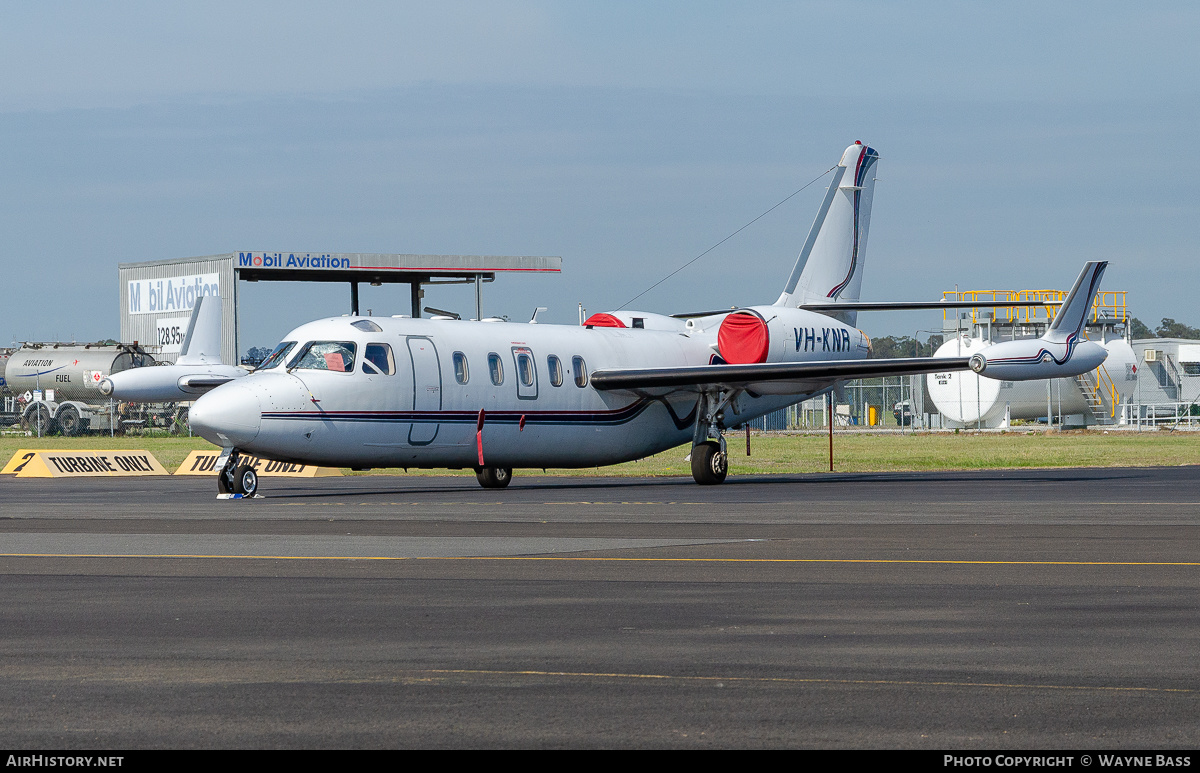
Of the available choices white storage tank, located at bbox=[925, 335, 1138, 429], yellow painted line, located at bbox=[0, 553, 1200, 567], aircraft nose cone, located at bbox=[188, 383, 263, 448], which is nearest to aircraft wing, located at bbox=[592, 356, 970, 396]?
aircraft nose cone, located at bbox=[188, 383, 263, 448]

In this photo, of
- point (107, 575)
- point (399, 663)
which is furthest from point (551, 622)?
point (107, 575)

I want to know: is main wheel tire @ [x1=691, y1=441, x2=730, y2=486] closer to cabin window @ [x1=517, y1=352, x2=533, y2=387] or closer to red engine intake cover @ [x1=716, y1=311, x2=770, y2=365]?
red engine intake cover @ [x1=716, y1=311, x2=770, y2=365]

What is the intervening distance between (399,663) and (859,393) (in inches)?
3854

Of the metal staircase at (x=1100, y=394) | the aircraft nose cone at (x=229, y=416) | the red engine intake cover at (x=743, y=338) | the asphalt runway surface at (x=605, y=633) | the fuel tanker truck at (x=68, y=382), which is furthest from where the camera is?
the metal staircase at (x=1100, y=394)

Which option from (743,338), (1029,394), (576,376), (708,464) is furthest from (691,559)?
(1029,394)

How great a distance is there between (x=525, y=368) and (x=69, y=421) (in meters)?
49.8

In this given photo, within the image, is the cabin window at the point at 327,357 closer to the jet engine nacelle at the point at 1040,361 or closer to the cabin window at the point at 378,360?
the cabin window at the point at 378,360

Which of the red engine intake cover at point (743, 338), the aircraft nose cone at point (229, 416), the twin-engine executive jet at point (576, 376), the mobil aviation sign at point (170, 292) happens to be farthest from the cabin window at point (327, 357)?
the mobil aviation sign at point (170, 292)

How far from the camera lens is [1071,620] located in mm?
8688

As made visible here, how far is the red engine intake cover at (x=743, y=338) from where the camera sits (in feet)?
97.6

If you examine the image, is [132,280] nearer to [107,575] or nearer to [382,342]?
[382,342]

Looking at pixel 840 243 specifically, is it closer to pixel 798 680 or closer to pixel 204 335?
pixel 204 335

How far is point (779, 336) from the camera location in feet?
98.2

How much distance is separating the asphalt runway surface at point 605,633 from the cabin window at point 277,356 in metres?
6.76
